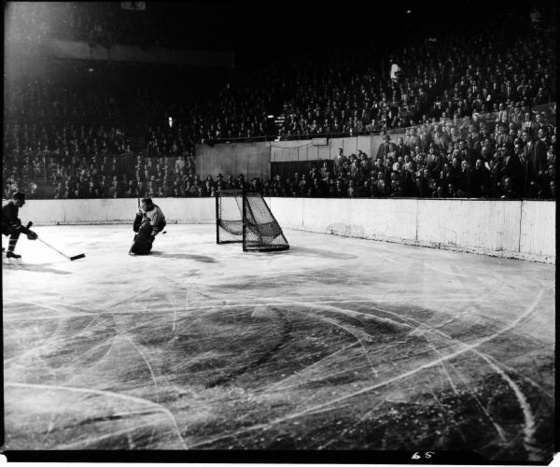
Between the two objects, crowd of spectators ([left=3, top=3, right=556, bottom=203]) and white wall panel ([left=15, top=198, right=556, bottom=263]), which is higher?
crowd of spectators ([left=3, top=3, right=556, bottom=203])

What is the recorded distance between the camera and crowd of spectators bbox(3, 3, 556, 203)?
11.3 metres

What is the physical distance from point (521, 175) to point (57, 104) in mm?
24044

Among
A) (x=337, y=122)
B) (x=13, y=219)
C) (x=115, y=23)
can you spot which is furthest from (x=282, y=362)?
(x=115, y=23)

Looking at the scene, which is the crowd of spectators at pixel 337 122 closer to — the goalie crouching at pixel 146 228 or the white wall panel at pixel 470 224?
the white wall panel at pixel 470 224

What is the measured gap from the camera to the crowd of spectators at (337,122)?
11.3 metres

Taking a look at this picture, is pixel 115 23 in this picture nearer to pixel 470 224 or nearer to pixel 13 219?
pixel 13 219

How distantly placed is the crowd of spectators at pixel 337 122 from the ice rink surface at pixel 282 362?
365 centimetres

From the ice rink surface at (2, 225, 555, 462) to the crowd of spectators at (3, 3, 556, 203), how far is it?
Result: 365 cm

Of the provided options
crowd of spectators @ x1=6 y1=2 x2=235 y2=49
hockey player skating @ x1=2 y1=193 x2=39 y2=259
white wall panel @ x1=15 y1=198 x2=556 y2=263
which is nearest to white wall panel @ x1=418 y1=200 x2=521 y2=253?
white wall panel @ x1=15 y1=198 x2=556 y2=263

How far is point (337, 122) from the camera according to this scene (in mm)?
19438

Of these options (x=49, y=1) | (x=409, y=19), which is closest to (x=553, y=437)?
(x=409, y=19)

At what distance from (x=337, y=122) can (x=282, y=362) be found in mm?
16288

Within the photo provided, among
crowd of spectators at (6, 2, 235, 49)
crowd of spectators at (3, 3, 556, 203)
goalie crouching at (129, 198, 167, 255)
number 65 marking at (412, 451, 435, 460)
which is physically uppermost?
crowd of spectators at (6, 2, 235, 49)

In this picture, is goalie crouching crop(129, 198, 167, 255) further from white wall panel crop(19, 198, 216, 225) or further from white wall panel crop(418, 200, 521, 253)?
white wall panel crop(19, 198, 216, 225)
